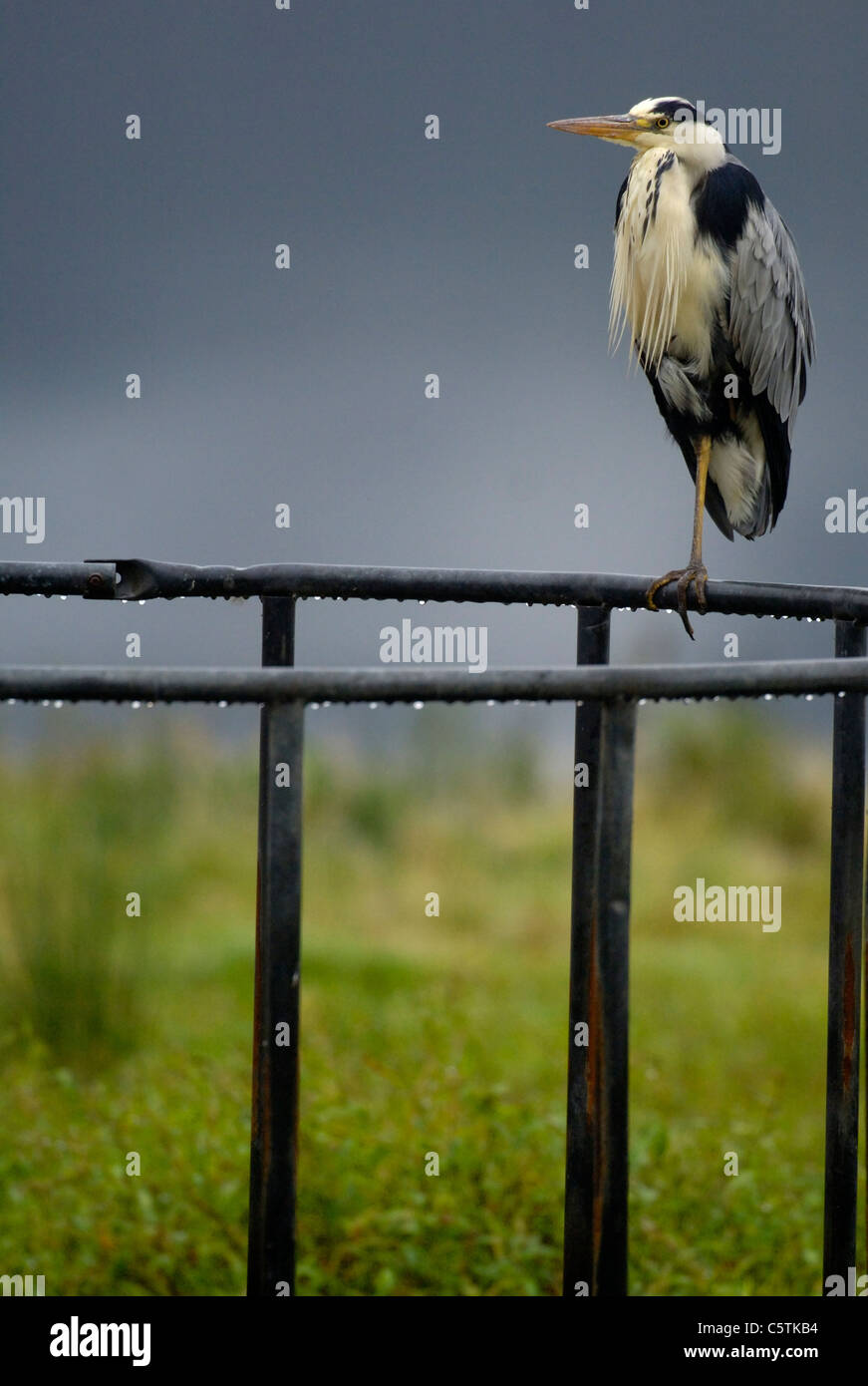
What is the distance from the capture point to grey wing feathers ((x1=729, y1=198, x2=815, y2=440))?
106 inches

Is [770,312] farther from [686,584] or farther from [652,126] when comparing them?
[686,584]

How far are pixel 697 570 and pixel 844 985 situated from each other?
0.99 metres

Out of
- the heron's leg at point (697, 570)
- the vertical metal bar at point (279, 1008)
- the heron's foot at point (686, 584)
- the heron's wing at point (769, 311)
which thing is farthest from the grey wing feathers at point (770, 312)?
the vertical metal bar at point (279, 1008)

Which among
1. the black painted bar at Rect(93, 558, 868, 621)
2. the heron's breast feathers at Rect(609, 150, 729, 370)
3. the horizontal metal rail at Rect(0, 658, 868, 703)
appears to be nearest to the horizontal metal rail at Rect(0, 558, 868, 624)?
the black painted bar at Rect(93, 558, 868, 621)

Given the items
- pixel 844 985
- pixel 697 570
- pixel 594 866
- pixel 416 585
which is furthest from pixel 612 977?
pixel 697 570

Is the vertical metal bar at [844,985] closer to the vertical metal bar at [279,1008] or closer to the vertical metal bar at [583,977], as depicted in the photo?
the vertical metal bar at [583,977]

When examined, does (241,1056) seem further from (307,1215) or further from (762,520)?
(762,520)

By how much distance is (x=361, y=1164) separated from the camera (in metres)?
2.57

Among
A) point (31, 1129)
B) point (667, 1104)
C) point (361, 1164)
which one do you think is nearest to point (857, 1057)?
point (361, 1164)

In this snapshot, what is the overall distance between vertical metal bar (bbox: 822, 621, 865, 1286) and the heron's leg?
0.41 m

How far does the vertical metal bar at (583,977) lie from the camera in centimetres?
123

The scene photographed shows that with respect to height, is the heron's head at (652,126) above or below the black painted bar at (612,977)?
above

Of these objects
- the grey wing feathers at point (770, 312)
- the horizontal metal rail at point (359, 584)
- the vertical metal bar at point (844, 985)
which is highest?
the grey wing feathers at point (770, 312)

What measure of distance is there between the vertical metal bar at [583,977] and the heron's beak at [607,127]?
49.9 inches
